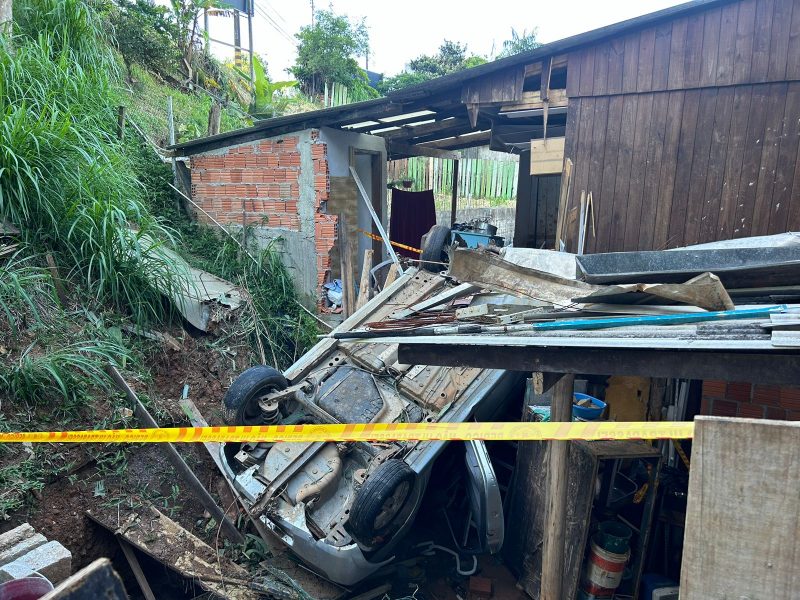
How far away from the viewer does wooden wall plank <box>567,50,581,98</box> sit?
17.2 ft

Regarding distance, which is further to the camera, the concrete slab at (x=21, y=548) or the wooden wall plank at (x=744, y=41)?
the wooden wall plank at (x=744, y=41)

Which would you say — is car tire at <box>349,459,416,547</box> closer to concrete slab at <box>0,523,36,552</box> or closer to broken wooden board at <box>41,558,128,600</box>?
concrete slab at <box>0,523,36,552</box>

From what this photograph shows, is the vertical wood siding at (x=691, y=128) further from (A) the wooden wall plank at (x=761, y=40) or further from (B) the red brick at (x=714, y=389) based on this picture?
(B) the red brick at (x=714, y=389)

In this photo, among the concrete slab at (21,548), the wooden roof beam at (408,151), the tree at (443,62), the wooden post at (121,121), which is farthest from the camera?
the tree at (443,62)

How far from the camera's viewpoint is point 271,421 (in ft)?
15.0

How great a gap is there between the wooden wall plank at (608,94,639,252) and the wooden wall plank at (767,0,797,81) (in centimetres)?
109

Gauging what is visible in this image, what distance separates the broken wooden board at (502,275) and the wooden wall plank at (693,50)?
305cm

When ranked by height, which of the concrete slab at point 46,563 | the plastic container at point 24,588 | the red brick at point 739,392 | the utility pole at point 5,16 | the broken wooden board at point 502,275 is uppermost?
the utility pole at point 5,16

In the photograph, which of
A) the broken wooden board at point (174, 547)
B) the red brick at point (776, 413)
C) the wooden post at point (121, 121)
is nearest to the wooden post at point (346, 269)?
the wooden post at point (121, 121)

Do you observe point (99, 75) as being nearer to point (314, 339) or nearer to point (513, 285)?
point (314, 339)

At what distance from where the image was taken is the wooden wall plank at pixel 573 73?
5242mm

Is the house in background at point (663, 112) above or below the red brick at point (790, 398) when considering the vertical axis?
Answer: above

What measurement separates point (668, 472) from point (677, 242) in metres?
2.16

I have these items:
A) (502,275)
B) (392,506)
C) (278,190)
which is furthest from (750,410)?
(278,190)
